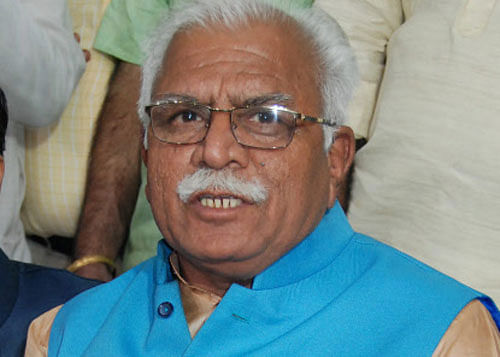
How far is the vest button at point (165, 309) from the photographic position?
145 centimetres

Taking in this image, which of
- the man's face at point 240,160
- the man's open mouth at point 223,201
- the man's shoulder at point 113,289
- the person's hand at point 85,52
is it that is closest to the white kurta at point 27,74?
the person's hand at point 85,52

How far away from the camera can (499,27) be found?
68.1 inches

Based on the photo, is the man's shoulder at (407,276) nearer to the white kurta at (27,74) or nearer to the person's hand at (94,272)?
the person's hand at (94,272)

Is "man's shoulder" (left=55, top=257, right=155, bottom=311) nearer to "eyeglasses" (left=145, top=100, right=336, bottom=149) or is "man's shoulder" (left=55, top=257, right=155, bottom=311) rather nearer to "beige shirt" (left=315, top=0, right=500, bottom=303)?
"eyeglasses" (left=145, top=100, right=336, bottom=149)

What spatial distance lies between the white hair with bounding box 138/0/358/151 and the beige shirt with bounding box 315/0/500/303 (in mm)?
341

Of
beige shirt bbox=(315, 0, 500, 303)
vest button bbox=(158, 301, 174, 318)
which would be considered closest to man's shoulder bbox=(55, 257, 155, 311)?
vest button bbox=(158, 301, 174, 318)

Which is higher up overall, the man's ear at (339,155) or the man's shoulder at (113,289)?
the man's ear at (339,155)

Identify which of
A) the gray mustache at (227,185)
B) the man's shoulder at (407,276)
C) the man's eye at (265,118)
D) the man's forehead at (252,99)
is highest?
the man's forehead at (252,99)

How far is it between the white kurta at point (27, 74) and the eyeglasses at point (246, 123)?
80 cm

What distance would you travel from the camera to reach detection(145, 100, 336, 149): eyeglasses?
137 centimetres

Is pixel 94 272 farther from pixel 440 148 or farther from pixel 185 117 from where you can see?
pixel 440 148

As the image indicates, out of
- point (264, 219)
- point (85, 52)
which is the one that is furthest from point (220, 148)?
point (85, 52)

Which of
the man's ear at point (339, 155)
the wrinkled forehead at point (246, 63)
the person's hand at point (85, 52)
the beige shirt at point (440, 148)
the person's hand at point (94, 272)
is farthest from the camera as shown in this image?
the person's hand at point (85, 52)

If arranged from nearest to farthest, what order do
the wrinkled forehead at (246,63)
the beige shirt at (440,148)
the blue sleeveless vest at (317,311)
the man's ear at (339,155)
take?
the blue sleeveless vest at (317,311), the wrinkled forehead at (246,63), the man's ear at (339,155), the beige shirt at (440,148)
